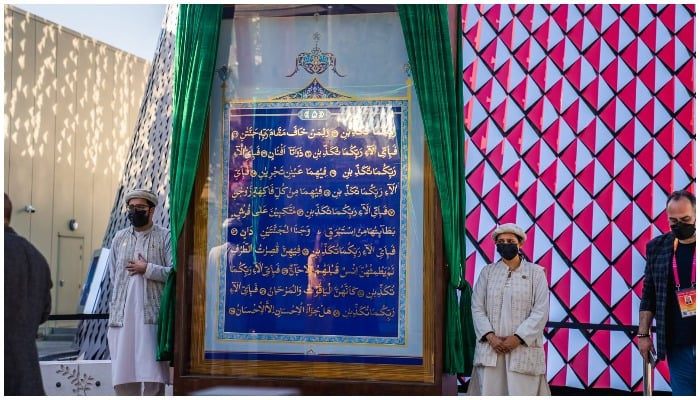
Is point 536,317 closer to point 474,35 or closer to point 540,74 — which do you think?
point 540,74

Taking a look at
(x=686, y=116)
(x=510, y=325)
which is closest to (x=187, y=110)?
(x=510, y=325)

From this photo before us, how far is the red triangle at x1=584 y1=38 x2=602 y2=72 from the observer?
204 inches

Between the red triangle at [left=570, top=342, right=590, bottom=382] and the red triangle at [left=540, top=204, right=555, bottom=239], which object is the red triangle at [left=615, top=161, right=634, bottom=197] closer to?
the red triangle at [left=540, top=204, right=555, bottom=239]

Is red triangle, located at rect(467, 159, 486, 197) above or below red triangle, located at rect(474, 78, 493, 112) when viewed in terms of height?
below

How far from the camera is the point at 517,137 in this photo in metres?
5.21

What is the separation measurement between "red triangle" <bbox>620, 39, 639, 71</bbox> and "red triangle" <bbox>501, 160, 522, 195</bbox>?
82cm

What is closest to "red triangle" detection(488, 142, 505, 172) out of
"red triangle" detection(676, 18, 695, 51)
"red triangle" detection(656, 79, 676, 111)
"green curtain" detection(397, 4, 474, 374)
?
"red triangle" detection(656, 79, 676, 111)

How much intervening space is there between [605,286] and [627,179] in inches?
23.7

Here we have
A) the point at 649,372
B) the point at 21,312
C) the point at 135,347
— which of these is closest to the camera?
the point at 21,312

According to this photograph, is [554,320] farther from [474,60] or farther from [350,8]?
[350,8]

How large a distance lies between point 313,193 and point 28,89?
605cm

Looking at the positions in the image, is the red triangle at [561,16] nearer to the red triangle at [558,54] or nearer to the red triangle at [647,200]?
the red triangle at [558,54]

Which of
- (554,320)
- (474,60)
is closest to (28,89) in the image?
(474,60)

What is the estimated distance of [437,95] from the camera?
130 inches
